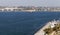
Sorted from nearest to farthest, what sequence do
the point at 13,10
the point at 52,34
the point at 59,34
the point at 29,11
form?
the point at 59,34
the point at 52,34
the point at 29,11
the point at 13,10

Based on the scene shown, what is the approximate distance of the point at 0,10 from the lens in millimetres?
145250

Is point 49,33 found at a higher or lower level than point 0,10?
higher

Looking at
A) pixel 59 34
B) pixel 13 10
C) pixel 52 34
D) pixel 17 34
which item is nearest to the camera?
pixel 59 34

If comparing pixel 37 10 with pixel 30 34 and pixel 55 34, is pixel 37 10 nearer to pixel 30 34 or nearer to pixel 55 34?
pixel 30 34

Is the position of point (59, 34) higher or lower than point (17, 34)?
higher

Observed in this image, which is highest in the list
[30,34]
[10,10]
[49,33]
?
[49,33]

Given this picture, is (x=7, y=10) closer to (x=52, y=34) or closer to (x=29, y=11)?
(x=29, y=11)

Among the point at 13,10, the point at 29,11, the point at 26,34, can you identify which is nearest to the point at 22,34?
the point at 26,34

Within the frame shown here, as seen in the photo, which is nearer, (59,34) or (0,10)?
(59,34)

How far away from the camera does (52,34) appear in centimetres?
1870

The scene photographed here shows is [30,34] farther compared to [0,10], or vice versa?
[0,10]

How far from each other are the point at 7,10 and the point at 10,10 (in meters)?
2.12

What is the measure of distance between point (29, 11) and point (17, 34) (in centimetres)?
11253

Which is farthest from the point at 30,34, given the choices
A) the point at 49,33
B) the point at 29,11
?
the point at 29,11
